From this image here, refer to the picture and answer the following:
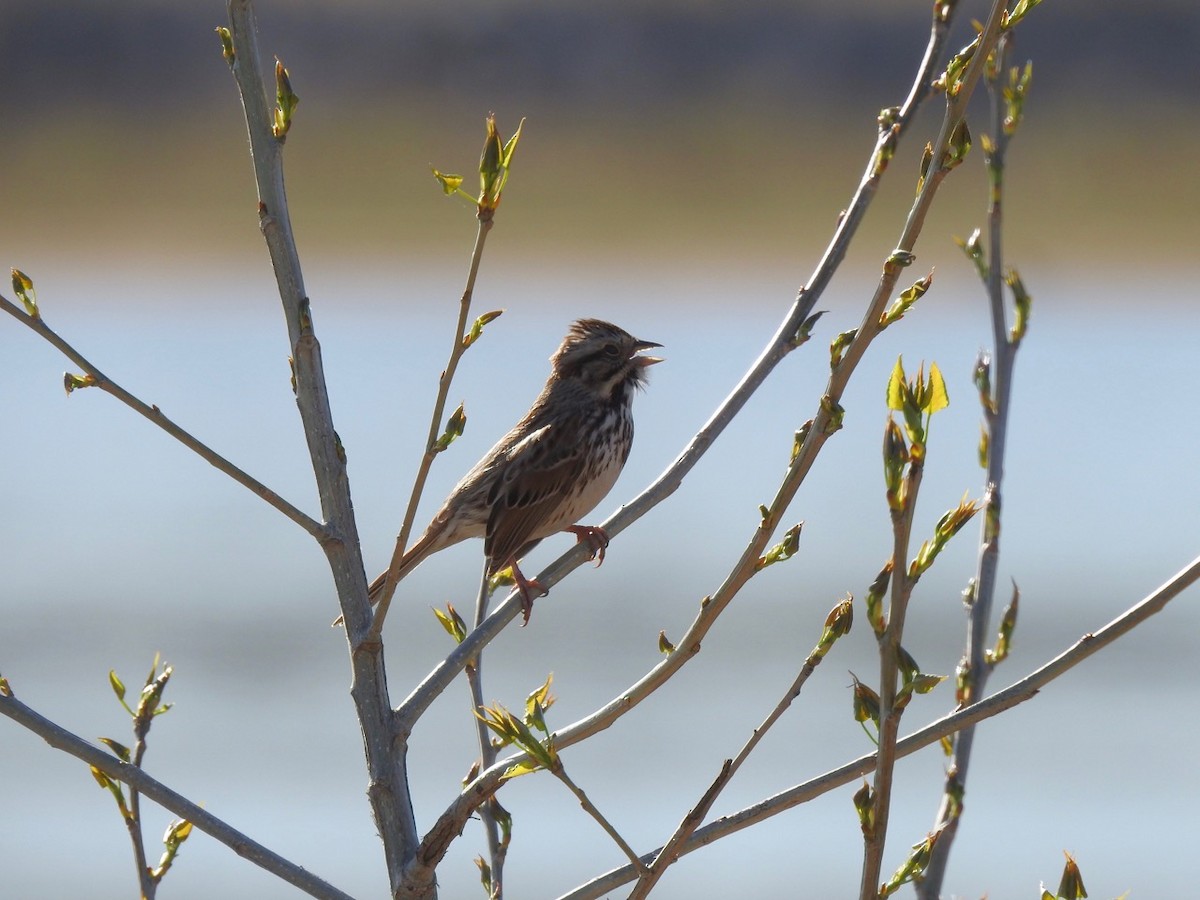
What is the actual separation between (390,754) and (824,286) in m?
1.15

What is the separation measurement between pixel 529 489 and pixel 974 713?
336 centimetres

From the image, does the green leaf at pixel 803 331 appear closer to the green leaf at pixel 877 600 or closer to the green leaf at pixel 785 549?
the green leaf at pixel 785 549

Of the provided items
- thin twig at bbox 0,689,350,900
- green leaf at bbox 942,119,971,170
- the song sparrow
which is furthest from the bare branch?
the song sparrow

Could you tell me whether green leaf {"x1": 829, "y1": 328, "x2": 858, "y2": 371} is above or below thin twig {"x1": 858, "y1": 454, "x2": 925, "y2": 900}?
above

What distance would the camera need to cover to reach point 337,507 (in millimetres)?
2660

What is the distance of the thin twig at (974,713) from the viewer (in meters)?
2.12

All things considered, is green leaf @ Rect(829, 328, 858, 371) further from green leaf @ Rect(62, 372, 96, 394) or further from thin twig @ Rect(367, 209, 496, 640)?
green leaf @ Rect(62, 372, 96, 394)

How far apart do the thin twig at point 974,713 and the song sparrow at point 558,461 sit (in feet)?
8.38

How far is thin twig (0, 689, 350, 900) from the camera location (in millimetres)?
2479

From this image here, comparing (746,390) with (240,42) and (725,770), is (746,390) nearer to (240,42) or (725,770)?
(725,770)

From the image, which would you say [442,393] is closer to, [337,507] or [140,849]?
[337,507]

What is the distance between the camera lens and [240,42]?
2.51m

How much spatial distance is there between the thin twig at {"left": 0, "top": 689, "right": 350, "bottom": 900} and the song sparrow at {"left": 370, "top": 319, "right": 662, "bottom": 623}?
2.36 meters

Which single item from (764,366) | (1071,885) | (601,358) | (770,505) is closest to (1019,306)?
(764,366)
